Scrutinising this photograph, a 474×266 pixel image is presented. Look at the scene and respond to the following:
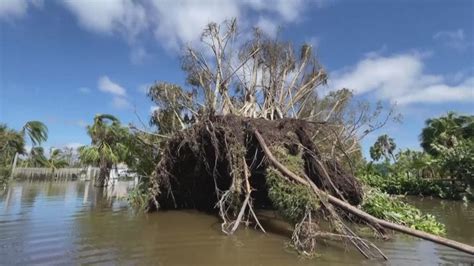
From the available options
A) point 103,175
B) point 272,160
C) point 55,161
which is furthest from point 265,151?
point 55,161

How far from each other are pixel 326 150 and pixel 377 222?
466 cm

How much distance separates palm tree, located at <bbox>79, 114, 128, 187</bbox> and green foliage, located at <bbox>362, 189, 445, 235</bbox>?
20.0m

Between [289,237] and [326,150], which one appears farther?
[326,150]

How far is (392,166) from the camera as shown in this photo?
29406 mm

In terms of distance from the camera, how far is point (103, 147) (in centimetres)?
2759

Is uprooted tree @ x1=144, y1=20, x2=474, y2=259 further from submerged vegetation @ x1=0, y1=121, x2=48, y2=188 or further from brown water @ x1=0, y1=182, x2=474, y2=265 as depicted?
submerged vegetation @ x1=0, y1=121, x2=48, y2=188

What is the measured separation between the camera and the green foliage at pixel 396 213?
9.35 m

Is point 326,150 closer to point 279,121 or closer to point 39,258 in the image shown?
point 279,121

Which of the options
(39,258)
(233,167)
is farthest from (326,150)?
(39,258)

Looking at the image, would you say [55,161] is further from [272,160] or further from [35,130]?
[272,160]

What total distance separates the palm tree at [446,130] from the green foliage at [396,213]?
673 inches

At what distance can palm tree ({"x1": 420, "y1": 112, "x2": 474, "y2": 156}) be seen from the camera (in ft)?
90.3

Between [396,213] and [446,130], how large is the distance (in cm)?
2225

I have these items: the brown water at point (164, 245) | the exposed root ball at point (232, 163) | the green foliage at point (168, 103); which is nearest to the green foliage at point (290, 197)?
the exposed root ball at point (232, 163)
